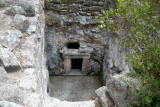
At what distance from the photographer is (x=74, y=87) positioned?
265 inches

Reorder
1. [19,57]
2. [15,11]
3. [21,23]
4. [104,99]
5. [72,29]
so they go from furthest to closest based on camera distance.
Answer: [72,29], [15,11], [21,23], [104,99], [19,57]

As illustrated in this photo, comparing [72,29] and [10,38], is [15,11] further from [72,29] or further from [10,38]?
[72,29]

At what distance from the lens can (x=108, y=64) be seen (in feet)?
20.3

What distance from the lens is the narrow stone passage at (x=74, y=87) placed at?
633 cm

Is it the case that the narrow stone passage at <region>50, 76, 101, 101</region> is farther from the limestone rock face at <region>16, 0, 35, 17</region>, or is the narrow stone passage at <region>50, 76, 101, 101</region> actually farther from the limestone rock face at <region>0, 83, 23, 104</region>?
the limestone rock face at <region>0, 83, 23, 104</region>

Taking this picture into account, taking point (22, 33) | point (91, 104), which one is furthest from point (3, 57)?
point (91, 104)

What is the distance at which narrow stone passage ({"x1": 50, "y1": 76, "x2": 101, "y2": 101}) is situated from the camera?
6.33 m

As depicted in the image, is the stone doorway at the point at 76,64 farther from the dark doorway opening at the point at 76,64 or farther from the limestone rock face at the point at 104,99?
the limestone rock face at the point at 104,99

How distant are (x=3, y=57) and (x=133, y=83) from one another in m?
1.63

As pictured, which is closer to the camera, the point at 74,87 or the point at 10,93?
the point at 10,93

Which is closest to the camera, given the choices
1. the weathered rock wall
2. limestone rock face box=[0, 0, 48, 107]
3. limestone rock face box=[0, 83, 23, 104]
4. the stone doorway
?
limestone rock face box=[0, 83, 23, 104]

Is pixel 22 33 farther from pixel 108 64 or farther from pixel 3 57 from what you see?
pixel 108 64

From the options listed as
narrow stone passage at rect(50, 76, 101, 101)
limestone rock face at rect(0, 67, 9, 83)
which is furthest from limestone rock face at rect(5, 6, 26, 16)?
narrow stone passage at rect(50, 76, 101, 101)

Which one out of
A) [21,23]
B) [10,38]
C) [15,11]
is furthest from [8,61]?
[15,11]
